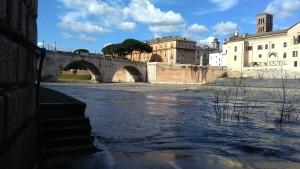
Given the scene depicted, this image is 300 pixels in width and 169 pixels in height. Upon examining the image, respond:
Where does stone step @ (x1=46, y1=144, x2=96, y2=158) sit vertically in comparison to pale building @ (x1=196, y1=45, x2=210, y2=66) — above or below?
below

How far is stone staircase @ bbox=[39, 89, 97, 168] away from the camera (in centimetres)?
670

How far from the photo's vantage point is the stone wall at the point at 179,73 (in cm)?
9769

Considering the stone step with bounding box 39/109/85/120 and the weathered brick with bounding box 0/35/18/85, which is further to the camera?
the stone step with bounding box 39/109/85/120

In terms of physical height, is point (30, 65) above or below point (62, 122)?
above

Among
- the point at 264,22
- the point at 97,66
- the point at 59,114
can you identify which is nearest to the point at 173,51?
the point at 264,22

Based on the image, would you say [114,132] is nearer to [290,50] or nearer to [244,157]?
[244,157]

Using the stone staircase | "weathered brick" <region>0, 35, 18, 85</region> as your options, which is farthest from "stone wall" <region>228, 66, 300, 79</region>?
"weathered brick" <region>0, 35, 18, 85</region>

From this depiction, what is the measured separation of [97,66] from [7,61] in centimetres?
8168

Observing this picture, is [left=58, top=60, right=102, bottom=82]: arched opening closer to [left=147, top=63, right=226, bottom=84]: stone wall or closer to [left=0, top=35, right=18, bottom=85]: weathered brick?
[left=147, top=63, right=226, bottom=84]: stone wall

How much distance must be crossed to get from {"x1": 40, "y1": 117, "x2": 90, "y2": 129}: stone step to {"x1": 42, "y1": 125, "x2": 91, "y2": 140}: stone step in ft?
0.29

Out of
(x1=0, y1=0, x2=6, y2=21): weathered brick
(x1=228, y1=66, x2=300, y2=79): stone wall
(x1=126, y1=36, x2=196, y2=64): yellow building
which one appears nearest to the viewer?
(x1=0, y1=0, x2=6, y2=21): weathered brick

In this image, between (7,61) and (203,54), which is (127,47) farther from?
(7,61)

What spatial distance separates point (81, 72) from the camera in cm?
12325

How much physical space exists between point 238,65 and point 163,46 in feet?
126
